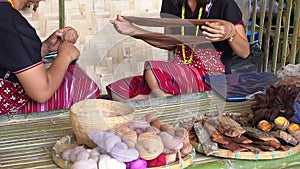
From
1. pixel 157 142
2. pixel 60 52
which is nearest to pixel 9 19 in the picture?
pixel 60 52

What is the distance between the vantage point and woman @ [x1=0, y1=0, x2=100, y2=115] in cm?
137

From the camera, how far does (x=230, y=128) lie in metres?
1.08

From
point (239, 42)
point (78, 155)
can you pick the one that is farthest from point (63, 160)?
point (239, 42)

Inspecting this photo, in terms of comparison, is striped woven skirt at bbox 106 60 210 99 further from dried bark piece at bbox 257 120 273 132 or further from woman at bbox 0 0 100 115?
dried bark piece at bbox 257 120 273 132

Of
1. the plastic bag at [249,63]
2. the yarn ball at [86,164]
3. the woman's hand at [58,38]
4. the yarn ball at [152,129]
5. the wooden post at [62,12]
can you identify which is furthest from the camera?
the wooden post at [62,12]

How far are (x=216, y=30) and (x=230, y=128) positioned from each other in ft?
1.77

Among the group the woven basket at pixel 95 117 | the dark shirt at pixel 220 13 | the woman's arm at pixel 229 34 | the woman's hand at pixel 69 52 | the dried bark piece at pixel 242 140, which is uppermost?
the dark shirt at pixel 220 13

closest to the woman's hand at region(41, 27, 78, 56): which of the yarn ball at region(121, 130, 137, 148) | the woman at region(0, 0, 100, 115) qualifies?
the woman at region(0, 0, 100, 115)

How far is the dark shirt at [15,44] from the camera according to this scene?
137 cm

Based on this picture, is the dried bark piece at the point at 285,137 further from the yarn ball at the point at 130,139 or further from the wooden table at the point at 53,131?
the yarn ball at the point at 130,139

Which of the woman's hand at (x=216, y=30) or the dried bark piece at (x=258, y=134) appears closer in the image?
the dried bark piece at (x=258, y=134)

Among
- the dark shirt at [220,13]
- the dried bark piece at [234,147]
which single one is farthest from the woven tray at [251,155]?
the dark shirt at [220,13]

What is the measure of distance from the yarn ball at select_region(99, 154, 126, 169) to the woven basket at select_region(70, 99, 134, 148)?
0.35ft

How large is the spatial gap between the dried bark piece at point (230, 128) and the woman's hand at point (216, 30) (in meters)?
0.46
